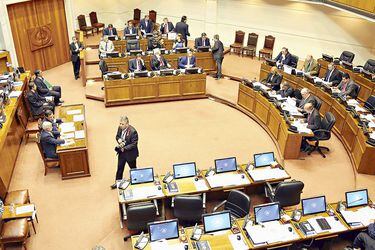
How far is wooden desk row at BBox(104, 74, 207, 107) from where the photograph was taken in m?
12.2

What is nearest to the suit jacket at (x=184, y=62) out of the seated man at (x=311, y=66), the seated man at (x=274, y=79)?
the seated man at (x=274, y=79)

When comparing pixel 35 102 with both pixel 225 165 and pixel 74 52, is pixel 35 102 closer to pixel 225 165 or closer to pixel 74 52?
pixel 74 52

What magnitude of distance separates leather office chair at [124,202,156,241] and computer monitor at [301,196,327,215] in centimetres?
274

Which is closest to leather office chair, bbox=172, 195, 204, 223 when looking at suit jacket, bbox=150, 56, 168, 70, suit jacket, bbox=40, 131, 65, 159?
suit jacket, bbox=40, 131, 65, 159

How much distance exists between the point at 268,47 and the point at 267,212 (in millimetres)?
11714

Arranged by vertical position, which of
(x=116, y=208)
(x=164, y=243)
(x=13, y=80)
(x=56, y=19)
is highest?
(x=56, y=19)

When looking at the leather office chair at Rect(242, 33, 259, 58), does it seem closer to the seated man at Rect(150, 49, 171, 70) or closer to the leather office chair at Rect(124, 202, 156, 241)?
the seated man at Rect(150, 49, 171, 70)

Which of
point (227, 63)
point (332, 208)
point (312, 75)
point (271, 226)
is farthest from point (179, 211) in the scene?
point (227, 63)

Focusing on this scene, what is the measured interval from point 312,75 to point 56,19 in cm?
1077

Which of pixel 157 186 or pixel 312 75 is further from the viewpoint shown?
pixel 312 75

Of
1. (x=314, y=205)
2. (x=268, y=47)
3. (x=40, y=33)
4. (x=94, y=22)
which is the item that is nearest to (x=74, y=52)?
(x=40, y=33)

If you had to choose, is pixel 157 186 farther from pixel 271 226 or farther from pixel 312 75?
pixel 312 75

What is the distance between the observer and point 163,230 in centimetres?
602

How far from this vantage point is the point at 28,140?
408 inches
